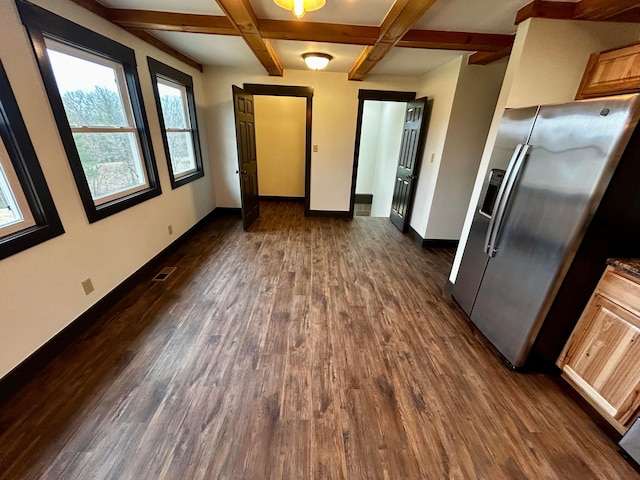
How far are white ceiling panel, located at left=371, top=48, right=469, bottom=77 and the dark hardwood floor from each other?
270 centimetres

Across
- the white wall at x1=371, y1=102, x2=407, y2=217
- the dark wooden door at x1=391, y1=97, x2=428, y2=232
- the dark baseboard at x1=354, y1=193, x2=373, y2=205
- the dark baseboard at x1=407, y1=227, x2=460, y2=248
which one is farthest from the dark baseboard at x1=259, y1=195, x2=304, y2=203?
the dark baseboard at x1=407, y1=227, x2=460, y2=248

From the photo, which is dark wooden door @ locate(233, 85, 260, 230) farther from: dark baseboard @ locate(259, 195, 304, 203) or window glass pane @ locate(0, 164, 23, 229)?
window glass pane @ locate(0, 164, 23, 229)

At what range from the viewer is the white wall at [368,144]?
20.9 ft

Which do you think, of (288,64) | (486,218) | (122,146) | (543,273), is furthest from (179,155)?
(543,273)

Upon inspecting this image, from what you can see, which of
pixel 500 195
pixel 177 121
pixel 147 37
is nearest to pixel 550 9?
pixel 500 195

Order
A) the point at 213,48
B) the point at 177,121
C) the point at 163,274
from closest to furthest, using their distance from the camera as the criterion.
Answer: the point at 163,274 → the point at 213,48 → the point at 177,121

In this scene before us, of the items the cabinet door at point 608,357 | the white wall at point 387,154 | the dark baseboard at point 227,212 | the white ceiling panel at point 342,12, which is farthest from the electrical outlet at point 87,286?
the white wall at point 387,154

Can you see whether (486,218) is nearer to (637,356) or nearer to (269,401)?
(637,356)

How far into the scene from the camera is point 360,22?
2291 millimetres

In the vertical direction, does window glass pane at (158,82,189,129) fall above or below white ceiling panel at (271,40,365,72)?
below

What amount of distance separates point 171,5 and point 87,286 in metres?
2.36

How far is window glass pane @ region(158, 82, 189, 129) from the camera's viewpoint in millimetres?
3354

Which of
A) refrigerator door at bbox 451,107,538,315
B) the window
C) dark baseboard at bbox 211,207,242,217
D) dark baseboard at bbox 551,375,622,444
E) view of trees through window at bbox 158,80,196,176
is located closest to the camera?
dark baseboard at bbox 551,375,622,444

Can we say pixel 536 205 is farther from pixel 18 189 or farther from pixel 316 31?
pixel 18 189
